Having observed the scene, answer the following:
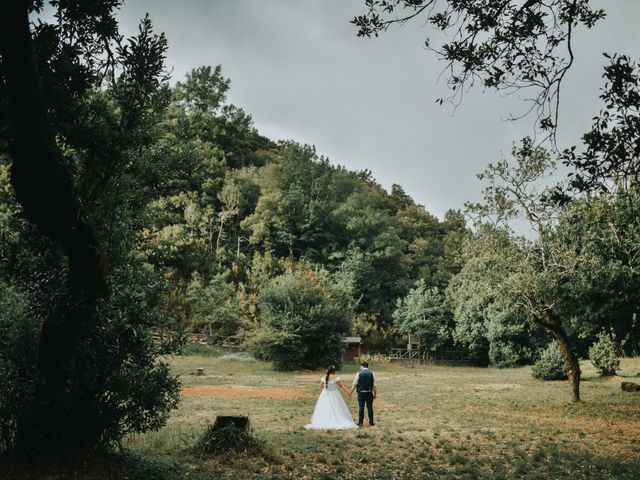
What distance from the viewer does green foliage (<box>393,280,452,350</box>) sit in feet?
167

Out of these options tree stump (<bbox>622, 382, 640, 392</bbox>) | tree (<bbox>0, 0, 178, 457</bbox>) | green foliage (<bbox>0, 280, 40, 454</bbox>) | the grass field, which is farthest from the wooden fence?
green foliage (<bbox>0, 280, 40, 454</bbox>)

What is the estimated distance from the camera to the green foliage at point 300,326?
3394 cm

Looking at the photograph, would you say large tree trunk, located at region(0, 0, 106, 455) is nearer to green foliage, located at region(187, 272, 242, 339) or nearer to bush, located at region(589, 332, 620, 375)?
bush, located at region(589, 332, 620, 375)

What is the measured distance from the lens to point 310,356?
35.4 metres

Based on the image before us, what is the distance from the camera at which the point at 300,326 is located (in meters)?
34.2

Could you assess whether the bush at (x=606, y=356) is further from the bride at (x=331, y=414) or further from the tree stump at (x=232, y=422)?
the tree stump at (x=232, y=422)

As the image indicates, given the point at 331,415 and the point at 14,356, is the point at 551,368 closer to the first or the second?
the point at 331,415

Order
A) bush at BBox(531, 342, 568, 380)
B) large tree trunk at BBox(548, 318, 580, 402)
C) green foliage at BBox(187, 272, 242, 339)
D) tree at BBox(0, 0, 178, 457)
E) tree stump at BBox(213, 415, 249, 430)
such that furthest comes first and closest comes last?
1. green foliage at BBox(187, 272, 242, 339)
2. bush at BBox(531, 342, 568, 380)
3. large tree trunk at BBox(548, 318, 580, 402)
4. tree stump at BBox(213, 415, 249, 430)
5. tree at BBox(0, 0, 178, 457)

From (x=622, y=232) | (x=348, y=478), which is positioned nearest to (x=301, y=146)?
(x=622, y=232)

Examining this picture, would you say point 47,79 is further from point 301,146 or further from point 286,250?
point 301,146

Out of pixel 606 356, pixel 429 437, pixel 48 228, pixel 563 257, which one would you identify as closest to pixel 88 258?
pixel 48 228

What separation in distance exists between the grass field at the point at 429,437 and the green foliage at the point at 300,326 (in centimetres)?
1173

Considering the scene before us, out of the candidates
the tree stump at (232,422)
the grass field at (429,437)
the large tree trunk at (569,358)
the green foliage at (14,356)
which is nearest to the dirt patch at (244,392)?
the grass field at (429,437)

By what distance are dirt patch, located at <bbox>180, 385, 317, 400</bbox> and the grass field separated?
0.15 feet
